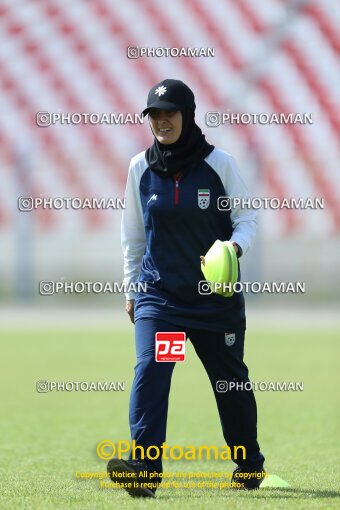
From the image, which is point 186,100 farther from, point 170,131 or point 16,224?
point 16,224

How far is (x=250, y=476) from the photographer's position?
5562mm

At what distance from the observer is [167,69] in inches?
1625

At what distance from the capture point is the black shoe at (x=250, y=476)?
5559 millimetres

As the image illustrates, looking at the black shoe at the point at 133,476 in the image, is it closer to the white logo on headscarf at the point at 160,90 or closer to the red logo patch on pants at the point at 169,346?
the red logo patch on pants at the point at 169,346

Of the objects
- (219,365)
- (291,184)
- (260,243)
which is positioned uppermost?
(291,184)

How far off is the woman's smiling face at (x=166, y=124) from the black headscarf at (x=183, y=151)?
1.4 inches

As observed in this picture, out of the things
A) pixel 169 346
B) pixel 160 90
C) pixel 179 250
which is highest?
pixel 160 90

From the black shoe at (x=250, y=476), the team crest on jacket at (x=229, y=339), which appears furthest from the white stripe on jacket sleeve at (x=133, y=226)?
the black shoe at (x=250, y=476)

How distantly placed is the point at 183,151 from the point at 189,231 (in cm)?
38

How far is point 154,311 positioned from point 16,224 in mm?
28326


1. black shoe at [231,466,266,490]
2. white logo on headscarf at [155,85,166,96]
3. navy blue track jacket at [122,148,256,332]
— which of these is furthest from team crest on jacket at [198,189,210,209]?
black shoe at [231,466,266,490]

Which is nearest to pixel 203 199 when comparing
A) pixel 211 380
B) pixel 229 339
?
pixel 229 339

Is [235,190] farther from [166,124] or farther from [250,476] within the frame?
[250,476]

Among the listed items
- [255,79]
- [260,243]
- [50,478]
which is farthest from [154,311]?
[255,79]
